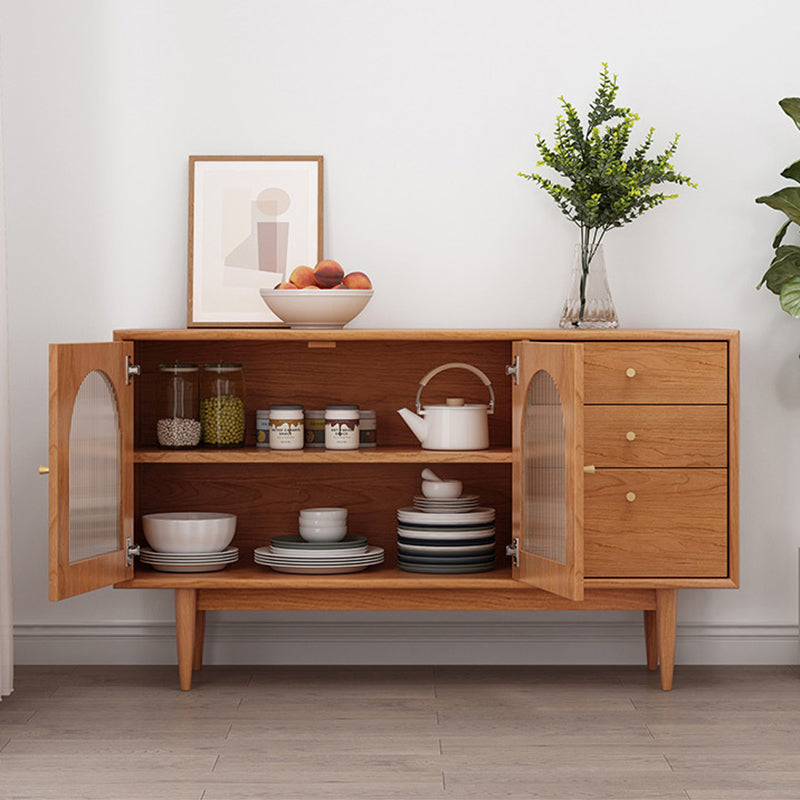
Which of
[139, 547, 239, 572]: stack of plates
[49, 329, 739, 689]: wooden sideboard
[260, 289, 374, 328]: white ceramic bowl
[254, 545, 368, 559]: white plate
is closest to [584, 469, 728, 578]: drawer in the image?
[49, 329, 739, 689]: wooden sideboard

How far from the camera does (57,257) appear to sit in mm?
2994

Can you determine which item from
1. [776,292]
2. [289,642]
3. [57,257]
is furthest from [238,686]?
[776,292]

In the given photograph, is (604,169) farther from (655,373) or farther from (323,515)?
(323,515)

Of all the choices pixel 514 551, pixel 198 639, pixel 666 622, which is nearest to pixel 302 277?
pixel 514 551

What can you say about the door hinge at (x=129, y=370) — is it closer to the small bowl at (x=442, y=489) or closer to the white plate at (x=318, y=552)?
the white plate at (x=318, y=552)

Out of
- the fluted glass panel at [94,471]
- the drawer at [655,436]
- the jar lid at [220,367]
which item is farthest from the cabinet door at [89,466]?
the drawer at [655,436]

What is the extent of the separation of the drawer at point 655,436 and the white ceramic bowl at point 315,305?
628 millimetres

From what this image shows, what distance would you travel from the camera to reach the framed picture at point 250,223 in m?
2.96

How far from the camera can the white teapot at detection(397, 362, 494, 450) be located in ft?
9.06

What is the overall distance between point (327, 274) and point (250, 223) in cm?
38

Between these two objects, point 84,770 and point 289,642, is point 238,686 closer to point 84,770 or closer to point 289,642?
point 289,642

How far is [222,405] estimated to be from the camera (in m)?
2.81

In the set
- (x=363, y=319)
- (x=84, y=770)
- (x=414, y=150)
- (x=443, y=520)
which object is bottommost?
(x=84, y=770)

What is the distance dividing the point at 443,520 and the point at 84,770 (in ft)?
3.35
